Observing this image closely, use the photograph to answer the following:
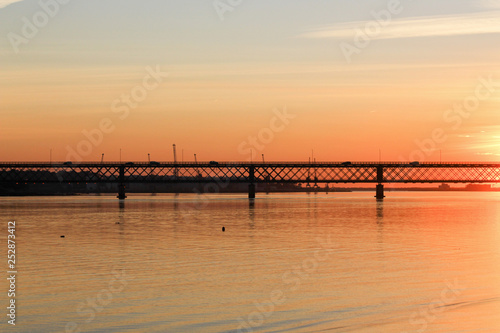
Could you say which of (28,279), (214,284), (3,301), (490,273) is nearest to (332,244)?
(490,273)

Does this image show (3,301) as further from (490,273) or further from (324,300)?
(490,273)

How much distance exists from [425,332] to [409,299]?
5.67 metres

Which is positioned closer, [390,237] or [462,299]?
[462,299]

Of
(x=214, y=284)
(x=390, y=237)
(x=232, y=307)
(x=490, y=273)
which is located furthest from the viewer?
(x=390, y=237)

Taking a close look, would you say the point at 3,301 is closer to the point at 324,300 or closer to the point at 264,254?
the point at 324,300

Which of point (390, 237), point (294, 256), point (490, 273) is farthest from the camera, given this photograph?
point (390, 237)

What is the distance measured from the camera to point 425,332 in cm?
2344

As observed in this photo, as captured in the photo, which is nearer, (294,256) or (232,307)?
(232,307)

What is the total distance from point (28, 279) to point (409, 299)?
18.4m

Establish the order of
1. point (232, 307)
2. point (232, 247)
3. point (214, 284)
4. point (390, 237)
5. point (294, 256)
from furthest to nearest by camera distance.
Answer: point (390, 237) → point (232, 247) → point (294, 256) → point (214, 284) → point (232, 307)

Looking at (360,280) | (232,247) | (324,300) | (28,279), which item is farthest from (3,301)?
(232,247)

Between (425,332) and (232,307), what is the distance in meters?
7.69

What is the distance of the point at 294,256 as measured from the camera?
46.4 m

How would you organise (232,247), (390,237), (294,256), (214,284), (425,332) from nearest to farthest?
(425,332) < (214,284) < (294,256) < (232,247) < (390,237)
